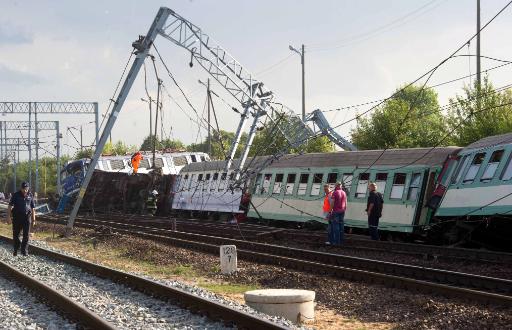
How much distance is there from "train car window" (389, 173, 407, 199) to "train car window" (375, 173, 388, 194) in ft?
1.52

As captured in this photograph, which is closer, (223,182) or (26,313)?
(26,313)

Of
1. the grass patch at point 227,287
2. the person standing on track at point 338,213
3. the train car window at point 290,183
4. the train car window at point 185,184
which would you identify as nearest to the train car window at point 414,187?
the person standing on track at point 338,213

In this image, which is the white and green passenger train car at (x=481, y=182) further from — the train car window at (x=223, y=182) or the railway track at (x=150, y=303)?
the train car window at (x=223, y=182)

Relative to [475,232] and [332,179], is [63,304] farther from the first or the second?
[332,179]

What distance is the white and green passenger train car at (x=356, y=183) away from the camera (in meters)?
21.8

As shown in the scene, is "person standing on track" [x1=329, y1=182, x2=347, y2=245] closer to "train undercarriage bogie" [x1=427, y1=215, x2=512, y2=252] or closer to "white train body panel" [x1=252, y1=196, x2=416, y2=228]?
"train undercarriage bogie" [x1=427, y1=215, x2=512, y2=252]

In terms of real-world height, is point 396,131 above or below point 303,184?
above

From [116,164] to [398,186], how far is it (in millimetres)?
29331

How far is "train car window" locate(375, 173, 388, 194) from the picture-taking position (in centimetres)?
2364

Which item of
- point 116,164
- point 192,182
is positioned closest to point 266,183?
point 192,182

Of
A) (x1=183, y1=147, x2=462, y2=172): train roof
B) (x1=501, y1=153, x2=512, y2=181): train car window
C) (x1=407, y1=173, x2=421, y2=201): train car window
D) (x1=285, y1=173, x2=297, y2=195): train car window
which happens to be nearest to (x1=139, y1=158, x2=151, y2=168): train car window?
(x1=183, y1=147, x2=462, y2=172): train roof

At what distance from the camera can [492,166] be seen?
18.1 meters

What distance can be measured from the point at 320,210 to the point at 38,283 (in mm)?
15440

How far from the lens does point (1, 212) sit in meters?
52.2
